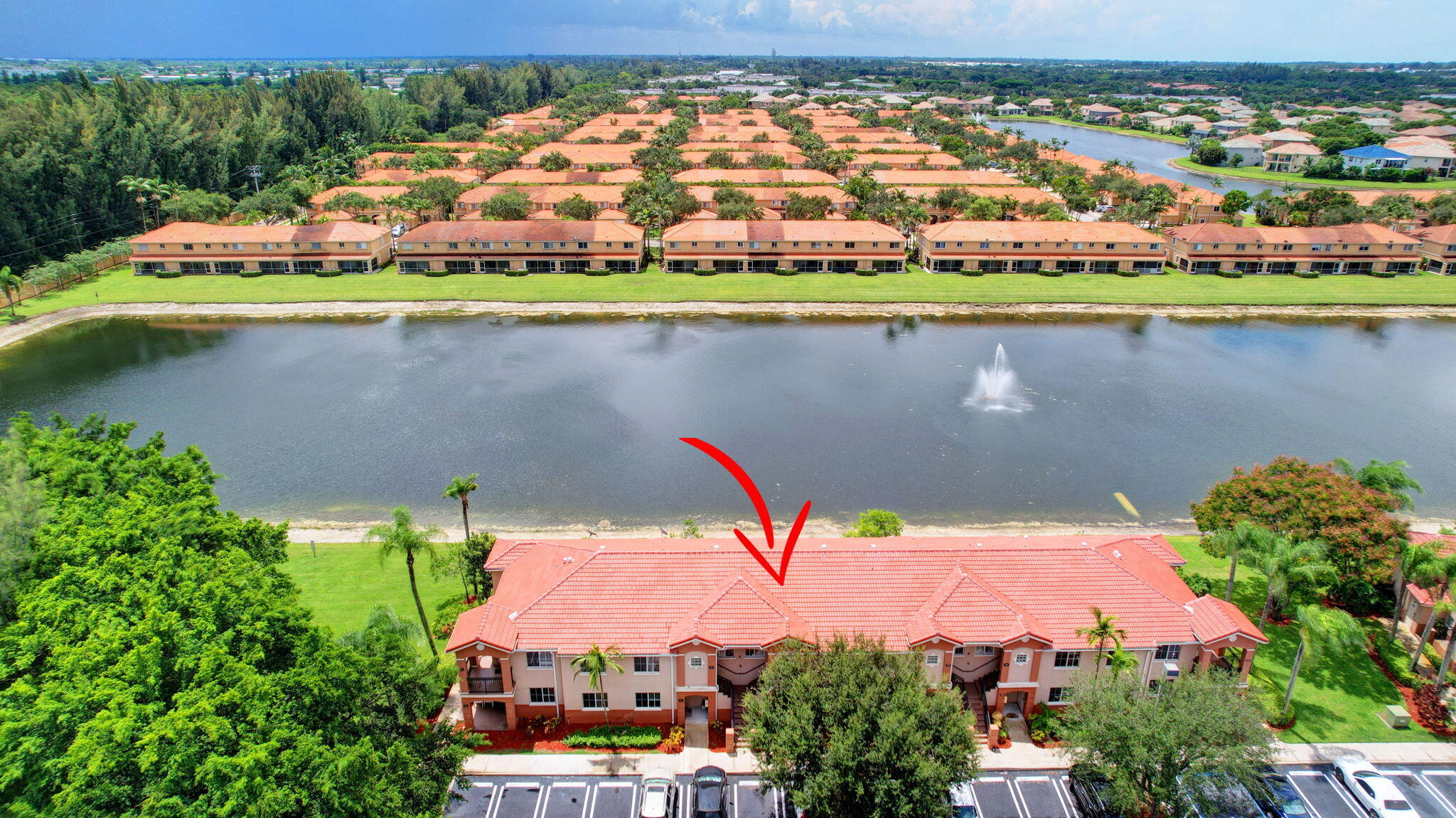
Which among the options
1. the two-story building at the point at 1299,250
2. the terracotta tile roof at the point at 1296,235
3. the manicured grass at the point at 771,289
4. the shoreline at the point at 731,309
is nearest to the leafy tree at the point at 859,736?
the shoreline at the point at 731,309

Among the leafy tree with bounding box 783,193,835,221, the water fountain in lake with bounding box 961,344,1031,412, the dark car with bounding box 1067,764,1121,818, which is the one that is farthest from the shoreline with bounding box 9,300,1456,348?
the dark car with bounding box 1067,764,1121,818

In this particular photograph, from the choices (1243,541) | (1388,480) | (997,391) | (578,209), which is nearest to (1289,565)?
(1243,541)

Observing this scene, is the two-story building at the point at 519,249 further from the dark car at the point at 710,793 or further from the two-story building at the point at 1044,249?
the dark car at the point at 710,793

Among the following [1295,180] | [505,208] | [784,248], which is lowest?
[784,248]

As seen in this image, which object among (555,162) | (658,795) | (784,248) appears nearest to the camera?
(658,795)

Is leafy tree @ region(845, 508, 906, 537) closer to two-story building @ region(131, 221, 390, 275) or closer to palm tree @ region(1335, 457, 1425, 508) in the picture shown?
palm tree @ region(1335, 457, 1425, 508)

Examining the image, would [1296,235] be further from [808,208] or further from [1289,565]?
[1289,565]

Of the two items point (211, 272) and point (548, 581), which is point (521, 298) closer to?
point (211, 272)
